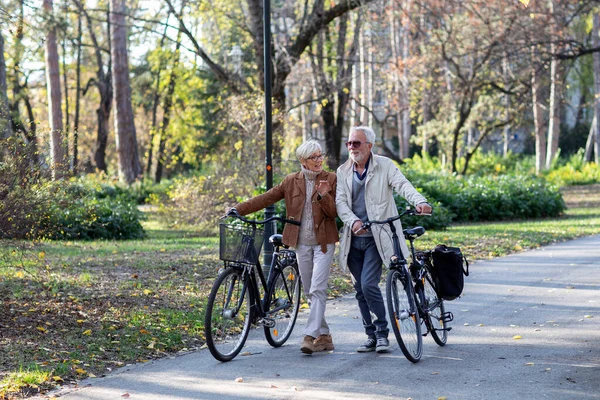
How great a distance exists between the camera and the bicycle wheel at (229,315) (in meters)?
7.46

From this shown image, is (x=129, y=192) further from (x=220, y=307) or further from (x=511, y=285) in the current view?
(x=220, y=307)

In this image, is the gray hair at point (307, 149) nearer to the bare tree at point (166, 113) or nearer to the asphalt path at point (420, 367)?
the asphalt path at point (420, 367)

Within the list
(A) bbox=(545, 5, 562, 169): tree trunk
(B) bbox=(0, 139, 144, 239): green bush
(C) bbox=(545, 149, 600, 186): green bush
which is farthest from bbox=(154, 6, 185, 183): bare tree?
(B) bbox=(0, 139, 144, 239): green bush

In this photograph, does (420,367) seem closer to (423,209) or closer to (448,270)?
(448,270)

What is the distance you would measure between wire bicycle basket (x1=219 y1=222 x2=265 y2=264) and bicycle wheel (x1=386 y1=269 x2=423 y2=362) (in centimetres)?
121

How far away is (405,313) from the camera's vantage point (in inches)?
287

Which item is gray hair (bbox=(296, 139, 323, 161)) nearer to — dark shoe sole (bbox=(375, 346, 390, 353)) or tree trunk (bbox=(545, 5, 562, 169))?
dark shoe sole (bbox=(375, 346, 390, 353))

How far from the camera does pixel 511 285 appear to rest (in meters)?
12.1

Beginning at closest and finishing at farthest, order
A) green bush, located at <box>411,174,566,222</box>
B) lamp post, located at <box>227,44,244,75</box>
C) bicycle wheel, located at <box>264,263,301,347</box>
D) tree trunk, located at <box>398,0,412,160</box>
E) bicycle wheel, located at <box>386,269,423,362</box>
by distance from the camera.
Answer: bicycle wheel, located at <box>386,269,423,362</box> → bicycle wheel, located at <box>264,263,301,347</box> → lamp post, located at <box>227,44,244,75</box> → green bush, located at <box>411,174,566,222</box> → tree trunk, located at <box>398,0,412,160</box>

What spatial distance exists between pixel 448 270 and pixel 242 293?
1804 millimetres

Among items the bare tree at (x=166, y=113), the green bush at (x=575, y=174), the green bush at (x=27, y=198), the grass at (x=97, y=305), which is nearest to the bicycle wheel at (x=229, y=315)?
the grass at (x=97, y=305)

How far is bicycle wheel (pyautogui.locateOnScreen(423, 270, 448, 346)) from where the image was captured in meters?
7.84

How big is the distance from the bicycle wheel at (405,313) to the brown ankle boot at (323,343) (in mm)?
903

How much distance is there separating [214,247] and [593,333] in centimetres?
942
